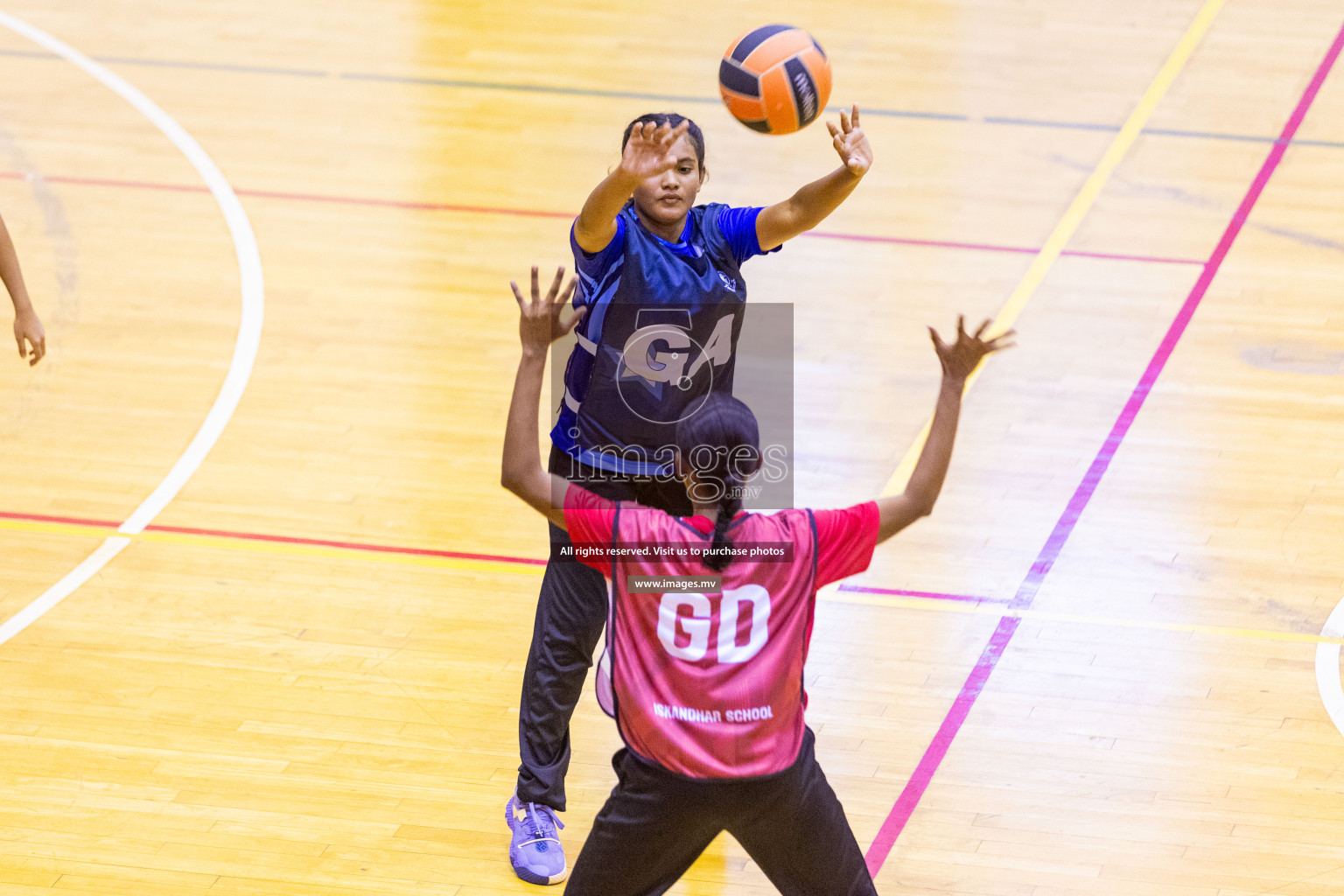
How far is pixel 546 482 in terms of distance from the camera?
3191 mm

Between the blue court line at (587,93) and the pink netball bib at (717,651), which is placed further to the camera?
the blue court line at (587,93)

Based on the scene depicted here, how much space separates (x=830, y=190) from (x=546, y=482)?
1.32 meters

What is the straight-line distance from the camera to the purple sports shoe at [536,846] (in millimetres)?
4348

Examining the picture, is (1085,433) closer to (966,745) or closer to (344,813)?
(966,745)

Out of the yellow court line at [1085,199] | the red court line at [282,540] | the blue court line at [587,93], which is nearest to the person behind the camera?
the red court line at [282,540]

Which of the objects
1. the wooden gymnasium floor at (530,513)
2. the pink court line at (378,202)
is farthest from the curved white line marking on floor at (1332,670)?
the pink court line at (378,202)

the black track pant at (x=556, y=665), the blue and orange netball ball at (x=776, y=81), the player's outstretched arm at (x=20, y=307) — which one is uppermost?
Result: the blue and orange netball ball at (x=776, y=81)

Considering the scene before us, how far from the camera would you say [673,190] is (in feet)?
13.1

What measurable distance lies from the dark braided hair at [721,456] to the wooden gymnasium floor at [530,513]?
5.36ft

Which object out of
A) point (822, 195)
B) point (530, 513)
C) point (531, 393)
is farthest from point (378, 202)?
point (531, 393)

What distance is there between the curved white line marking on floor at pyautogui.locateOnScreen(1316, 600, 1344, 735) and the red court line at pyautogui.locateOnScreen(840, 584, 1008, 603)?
108cm

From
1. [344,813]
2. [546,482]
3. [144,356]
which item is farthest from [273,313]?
[546,482]

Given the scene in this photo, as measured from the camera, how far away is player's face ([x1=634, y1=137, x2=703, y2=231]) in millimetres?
4004

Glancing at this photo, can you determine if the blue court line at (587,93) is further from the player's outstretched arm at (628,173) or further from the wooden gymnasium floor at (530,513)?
the player's outstretched arm at (628,173)
